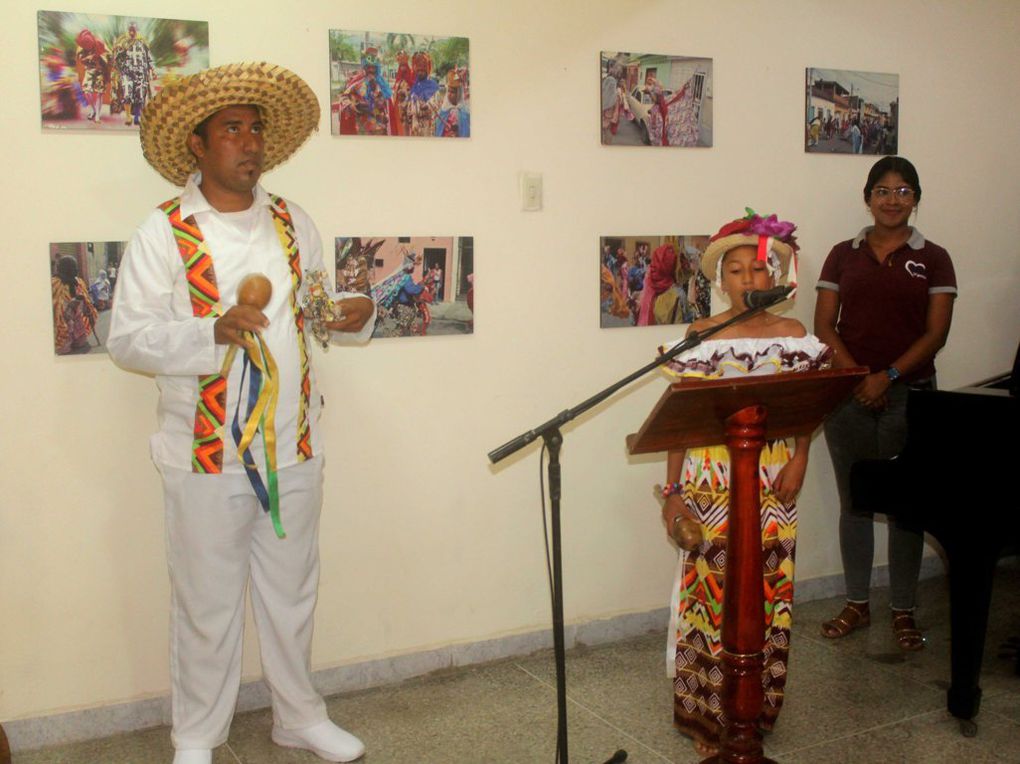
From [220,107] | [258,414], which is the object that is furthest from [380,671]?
[220,107]

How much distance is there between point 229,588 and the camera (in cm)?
296

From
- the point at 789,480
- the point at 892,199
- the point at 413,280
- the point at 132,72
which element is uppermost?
the point at 132,72

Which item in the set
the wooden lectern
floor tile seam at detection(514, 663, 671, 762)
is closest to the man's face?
the wooden lectern

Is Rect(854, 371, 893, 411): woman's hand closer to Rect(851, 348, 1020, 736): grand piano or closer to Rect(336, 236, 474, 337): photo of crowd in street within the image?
Rect(851, 348, 1020, 736): grand piano

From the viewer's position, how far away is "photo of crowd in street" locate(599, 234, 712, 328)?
3.94 metres

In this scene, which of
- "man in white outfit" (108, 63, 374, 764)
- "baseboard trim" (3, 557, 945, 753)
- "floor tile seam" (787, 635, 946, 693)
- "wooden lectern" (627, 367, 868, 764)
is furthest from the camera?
"floor tile seam" (787, 635, 946, 693)

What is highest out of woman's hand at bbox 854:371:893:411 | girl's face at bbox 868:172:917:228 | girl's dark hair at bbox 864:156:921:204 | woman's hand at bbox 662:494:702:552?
girl's dark hair at bbox 864:156:921:204

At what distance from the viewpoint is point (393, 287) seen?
3.56 meters

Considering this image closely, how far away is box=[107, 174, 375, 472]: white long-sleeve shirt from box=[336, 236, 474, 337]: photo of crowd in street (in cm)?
48

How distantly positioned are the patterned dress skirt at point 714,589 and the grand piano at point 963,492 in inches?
14.0

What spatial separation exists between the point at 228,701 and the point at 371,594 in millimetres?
730

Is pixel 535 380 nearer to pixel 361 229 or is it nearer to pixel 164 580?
pixel 361 229

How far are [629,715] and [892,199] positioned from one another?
207 centimetres

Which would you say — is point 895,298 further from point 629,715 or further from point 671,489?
point 629,715
